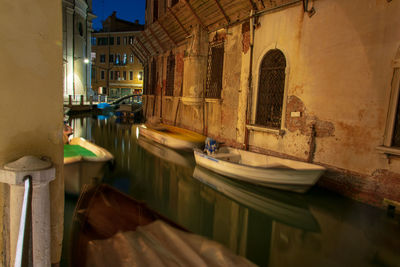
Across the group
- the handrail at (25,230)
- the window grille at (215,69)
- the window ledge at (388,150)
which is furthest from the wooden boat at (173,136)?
the handrail at (25,230)

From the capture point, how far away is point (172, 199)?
6.61 metres

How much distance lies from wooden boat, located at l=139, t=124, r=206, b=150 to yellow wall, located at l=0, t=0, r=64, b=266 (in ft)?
28.5

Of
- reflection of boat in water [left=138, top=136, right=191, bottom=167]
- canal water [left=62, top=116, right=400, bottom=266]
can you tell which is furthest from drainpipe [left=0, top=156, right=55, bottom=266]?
reflection of boat in water [left=138, top=136, right=191, bottom=167]

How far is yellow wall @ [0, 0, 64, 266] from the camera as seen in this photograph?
1.67m

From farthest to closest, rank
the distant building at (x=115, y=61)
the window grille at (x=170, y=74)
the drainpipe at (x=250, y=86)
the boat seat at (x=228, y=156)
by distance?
the distant building at (x=115, y=61)
the window grille at (x=170, y=74)
the drainpipe at (x=250, y=86)
the boat seat at (x=228, y=156)

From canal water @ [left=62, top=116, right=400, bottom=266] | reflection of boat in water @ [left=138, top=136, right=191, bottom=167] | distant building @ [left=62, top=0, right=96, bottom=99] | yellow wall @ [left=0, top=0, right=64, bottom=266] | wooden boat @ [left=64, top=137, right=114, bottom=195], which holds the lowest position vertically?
canal water @ [left=62, top=116, right=400, bottom=266]

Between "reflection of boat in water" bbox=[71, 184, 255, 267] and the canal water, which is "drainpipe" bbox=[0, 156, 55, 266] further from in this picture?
the canal water

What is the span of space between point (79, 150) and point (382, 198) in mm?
7523

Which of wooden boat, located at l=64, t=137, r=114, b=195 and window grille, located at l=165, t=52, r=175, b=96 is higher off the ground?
window grille, located at l=165, t=52, r=175, b=96

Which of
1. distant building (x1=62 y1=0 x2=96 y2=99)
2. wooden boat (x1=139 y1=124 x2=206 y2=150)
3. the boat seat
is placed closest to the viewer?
the boat seat

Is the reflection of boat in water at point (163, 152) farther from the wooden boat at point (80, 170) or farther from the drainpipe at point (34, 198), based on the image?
the drainpipe at point (34, 198)

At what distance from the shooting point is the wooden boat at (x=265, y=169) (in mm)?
6211

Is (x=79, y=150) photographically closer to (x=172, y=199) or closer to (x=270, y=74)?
(x=172, y=199)

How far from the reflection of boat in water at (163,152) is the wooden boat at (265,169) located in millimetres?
1547
